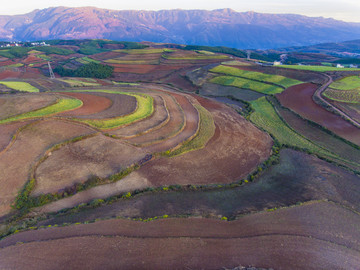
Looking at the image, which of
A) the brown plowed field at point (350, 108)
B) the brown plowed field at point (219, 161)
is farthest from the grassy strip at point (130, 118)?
the brown plowed field at point (350, 108)

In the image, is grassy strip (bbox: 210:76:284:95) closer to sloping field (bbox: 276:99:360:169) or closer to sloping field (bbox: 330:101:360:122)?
sloping field (bbox: 276:99:360:169)

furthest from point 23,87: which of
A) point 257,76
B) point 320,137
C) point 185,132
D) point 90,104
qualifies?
point 320,137

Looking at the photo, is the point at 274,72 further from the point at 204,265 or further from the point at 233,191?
the point at 204,265

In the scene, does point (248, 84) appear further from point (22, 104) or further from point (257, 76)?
point (22, 104)

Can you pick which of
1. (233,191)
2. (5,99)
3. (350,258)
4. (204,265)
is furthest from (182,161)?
(5,99)

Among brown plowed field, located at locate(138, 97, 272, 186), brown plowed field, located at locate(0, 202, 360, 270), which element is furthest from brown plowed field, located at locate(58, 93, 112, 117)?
brown plowed field, located at locate(0, 202, 360, 270)
